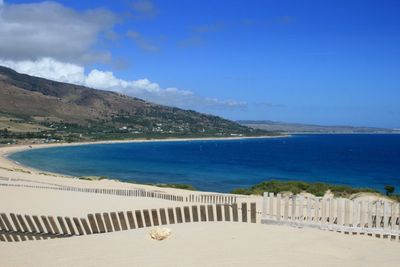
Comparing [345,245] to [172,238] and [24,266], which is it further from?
[24,266]

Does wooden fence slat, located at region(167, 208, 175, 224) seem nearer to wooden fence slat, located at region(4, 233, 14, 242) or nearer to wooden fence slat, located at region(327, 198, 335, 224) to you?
wooden fence slat, located at region(327, 198, 335, 224)

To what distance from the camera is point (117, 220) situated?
29.2 feet

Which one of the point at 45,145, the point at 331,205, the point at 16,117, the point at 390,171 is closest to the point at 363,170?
the point at 390,171

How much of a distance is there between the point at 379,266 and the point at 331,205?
8.38ft

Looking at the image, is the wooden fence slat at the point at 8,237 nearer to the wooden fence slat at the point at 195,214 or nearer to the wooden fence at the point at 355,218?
the wooden fence slat at the point at 195,214

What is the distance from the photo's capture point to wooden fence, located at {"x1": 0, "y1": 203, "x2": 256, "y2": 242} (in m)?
8.63

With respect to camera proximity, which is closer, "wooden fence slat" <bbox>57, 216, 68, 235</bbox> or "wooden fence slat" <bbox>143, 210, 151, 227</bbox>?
"wooden fence slat" <bbox>143, 210, 151, 227</bbox>

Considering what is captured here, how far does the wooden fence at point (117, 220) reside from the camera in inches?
340

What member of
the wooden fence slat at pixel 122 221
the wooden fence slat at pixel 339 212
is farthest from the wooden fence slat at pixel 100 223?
the wooden fence slat at pixel 339 212

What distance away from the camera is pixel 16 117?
618 ft

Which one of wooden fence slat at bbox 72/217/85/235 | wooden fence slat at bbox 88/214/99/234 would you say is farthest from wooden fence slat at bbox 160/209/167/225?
wooden fence slat at bbox 72/217/85/235

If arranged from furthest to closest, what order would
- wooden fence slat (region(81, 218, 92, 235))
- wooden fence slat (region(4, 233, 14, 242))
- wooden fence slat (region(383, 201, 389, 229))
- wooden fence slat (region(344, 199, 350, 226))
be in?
1. wooden fence slat (region(4, 233, 14, 242))
2. wooden fence slat (region(81, 218, 92, 235))
3. wooden fence slat (region(344, 199, 350, 226))
4. wooden fence slat (region(383, 201, 389, 229))


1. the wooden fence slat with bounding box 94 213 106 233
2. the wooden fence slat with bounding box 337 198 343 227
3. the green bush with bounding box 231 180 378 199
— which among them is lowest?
the green bush with bounding box 231 180 378 199

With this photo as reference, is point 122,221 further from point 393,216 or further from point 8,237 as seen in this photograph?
point 393,216
